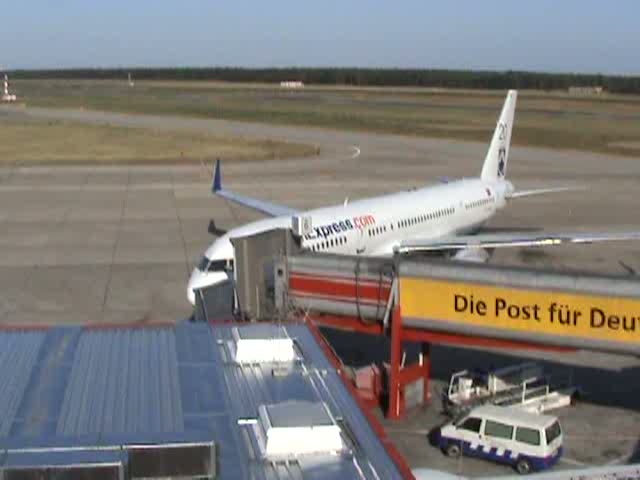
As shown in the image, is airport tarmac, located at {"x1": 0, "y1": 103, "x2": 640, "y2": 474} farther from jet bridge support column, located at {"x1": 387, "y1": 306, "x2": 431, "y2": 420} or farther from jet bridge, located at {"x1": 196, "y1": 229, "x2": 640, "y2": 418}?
jet bridge, located at {"x1": 196, "y1": 229, "x2": 640, "y2": 418}

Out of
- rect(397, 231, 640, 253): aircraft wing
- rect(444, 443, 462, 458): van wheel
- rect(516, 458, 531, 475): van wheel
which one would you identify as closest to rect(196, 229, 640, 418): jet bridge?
rect(444, 443, 462, 458): van wheel

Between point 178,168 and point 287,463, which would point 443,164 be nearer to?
point 178,168

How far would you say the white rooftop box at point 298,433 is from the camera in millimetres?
17406

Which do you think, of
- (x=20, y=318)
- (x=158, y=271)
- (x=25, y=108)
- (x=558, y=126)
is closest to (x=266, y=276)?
(x=20, y=318)

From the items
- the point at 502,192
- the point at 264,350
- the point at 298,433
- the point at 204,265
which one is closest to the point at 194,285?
the point at 204,265

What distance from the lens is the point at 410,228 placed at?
146ft

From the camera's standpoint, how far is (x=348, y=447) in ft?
58.4

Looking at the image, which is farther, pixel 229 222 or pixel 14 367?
pixel 229 222

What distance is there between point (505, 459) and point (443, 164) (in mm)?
71259

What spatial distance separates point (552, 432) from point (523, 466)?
1132 mm

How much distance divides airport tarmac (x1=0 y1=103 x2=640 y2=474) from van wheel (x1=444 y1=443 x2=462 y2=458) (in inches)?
12.1

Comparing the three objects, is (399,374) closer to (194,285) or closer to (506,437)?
(506,437)

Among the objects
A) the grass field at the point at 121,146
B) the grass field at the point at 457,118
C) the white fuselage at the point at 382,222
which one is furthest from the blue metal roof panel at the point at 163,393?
the grass field at the point at 457,118

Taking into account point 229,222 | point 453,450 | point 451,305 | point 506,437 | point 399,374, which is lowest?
point 229,222
